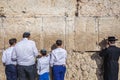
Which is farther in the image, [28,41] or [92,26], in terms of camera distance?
[92,26]

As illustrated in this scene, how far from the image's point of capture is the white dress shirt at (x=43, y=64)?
10.4 meters

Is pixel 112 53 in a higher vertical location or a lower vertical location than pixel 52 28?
lower

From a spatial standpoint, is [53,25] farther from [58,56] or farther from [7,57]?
[7,57]

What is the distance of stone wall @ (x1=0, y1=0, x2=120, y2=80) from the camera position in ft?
35.7

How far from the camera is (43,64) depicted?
10.4 m

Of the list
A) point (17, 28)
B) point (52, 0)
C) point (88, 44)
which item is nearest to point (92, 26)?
point (88, 44)

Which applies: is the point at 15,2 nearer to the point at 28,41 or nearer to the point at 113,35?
the point at 28,41

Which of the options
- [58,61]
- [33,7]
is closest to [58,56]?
[58,61]

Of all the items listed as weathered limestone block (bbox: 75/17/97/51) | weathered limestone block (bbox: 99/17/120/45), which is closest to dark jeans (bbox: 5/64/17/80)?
weathered limestone block (bbox: 75/17/97/51)

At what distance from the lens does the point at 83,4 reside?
1095 cm

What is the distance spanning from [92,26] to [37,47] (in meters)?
1.59

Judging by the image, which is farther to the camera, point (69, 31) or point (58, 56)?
point (69, 31)

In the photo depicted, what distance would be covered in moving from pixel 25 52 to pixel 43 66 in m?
0.67

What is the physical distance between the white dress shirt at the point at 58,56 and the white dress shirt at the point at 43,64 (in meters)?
0.12
